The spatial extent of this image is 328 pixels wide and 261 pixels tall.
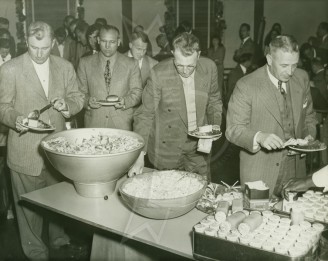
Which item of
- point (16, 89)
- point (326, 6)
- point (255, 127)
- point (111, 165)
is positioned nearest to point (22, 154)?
point (16, 89)

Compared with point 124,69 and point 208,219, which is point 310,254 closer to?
point 208,219

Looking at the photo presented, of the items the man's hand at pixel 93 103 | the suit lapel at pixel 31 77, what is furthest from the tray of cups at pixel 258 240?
the man's hand at pixel 93 103

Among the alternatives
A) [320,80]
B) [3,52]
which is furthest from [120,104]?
[320,80]

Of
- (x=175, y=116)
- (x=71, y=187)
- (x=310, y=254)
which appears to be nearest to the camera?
(x=310, y=254)

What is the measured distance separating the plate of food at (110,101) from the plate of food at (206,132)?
3.24ft

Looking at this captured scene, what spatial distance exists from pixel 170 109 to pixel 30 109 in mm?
1009

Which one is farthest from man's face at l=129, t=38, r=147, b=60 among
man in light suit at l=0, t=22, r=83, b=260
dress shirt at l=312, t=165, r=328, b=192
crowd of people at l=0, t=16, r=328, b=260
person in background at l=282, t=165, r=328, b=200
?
dress shirt at l=312, t=165, r=328, b=192

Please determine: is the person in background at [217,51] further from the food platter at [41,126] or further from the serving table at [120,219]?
the serving table at [120,219]

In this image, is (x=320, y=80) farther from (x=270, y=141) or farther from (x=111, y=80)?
(x=270, y=141)

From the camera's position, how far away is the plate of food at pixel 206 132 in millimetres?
2986

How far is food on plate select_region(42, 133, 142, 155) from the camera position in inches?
97.1

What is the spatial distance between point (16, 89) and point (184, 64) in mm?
1189

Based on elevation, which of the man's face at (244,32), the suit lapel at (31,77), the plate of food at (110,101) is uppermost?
the man's face at (244,32)

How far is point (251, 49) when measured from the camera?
10039 millimetres
